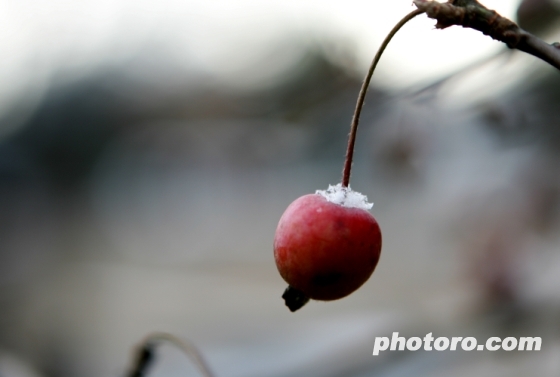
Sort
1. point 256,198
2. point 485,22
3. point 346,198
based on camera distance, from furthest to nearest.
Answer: point 256,198 → point 346,198 → point 485,22

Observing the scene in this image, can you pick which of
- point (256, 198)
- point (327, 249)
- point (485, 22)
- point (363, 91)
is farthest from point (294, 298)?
point (256, 198)

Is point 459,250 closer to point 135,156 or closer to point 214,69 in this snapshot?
point 214,69

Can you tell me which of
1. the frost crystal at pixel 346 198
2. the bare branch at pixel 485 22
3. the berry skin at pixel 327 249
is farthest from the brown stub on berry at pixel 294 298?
the bare branch at pixel 485 22

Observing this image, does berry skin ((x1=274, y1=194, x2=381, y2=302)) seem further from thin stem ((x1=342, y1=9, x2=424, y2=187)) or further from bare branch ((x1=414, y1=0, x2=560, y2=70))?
bare branch ((x1=414, y1=0, x2=560, y2=70))

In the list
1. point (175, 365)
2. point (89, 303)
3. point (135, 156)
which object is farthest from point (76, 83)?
point (175, 365)

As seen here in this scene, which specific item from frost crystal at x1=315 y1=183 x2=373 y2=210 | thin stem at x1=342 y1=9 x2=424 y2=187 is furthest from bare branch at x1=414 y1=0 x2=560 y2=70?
frost crystal at x1=315 y1=183 x2=373 y2=210

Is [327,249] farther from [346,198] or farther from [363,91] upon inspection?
[363,91]

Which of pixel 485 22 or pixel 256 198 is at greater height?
pixel 256 198
